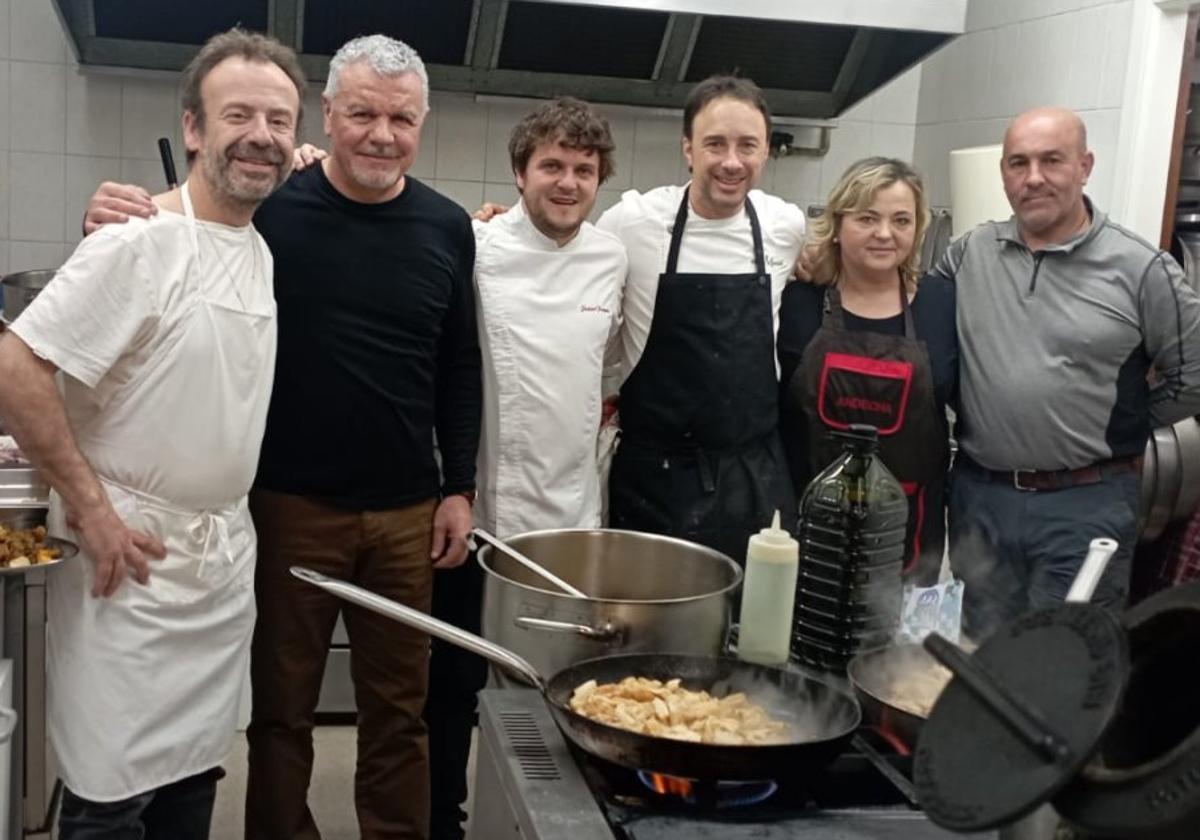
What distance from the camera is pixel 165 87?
3342 millimetres

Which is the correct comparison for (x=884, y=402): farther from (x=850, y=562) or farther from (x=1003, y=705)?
(x=1003, y=705)

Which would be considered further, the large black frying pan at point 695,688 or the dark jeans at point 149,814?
the dark jeans at point 149,814

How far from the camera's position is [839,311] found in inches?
87.8

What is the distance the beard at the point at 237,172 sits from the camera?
1719mm

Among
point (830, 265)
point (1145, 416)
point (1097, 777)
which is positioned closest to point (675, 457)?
point (830, 265)

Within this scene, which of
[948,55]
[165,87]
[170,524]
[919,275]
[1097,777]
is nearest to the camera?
[1097,777]

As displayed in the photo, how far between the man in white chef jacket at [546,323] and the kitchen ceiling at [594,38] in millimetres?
1018

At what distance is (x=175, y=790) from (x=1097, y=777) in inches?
59.9

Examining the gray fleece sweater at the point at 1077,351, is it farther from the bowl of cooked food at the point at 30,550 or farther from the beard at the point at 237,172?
the bowl of cooked food at the point at 30,550

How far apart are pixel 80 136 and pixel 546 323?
190cm

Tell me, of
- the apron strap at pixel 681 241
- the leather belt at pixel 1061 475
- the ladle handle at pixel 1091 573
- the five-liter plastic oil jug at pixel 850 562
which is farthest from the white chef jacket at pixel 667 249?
the ladle handle at pixel 1091 573

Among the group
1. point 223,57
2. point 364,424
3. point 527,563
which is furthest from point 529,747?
point 223,57

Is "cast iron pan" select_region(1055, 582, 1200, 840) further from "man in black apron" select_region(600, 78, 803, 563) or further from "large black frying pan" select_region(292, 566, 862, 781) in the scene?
"man in black apron" select_region(600, 78, 803, 563)

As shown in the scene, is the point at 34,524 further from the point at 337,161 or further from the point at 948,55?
the point at 948,55
